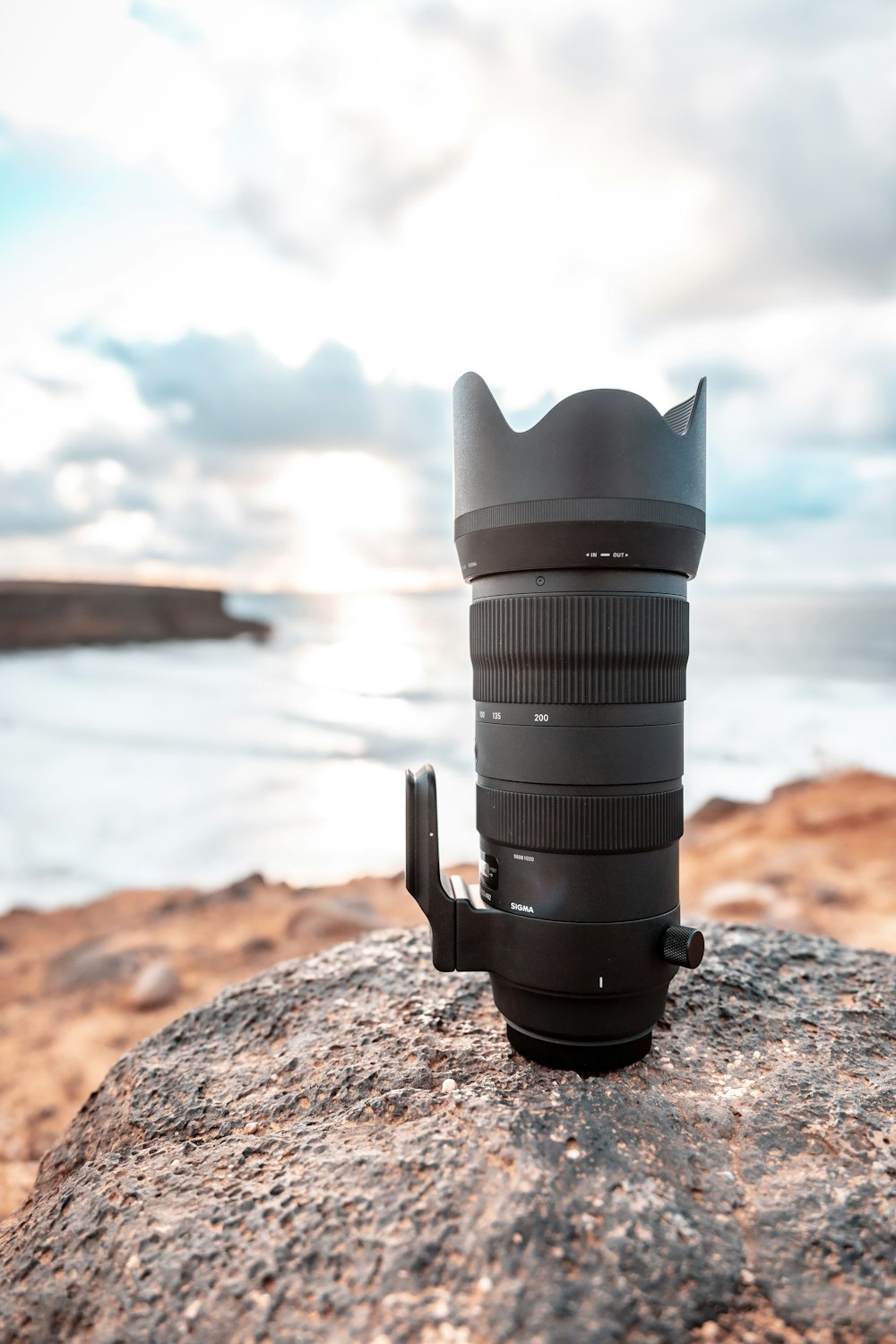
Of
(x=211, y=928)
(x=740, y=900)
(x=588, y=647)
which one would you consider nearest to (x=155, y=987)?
(x=211, y=928)

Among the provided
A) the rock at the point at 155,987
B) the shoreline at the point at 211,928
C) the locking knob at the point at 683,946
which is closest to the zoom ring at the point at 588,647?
the locking knob at the point at 683,946

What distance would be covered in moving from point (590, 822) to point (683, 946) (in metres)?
0.30

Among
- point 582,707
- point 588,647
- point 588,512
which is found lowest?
point 582,707

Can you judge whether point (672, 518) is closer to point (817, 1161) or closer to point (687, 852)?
point (817, 1161)

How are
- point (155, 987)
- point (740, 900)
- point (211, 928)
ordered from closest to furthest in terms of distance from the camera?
point (155, 987)
point (740, 900)
point (211, 928)

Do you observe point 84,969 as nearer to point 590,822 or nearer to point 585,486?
point 590,822

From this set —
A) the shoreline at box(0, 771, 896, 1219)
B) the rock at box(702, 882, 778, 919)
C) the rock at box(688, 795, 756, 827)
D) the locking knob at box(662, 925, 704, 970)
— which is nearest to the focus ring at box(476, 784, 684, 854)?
the locking knob at box(662, 925, 704, 970)

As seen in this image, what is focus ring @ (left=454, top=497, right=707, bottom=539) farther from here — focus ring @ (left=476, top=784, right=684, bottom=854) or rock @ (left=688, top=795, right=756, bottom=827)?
rock @ (left=688, top=795, right=756, bottom=827)

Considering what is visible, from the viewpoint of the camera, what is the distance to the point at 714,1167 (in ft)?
5.24

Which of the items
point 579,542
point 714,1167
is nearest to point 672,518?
point 579,542

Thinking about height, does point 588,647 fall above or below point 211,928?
above

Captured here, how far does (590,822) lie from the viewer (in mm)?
1790

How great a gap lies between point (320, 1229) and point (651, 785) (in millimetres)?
965

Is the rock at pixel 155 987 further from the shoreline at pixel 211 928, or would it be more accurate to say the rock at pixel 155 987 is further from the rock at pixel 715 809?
the rock at pixel 715 809
